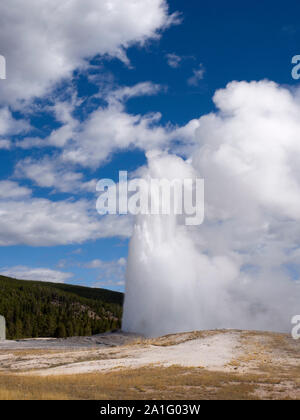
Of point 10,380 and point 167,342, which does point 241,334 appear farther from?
point 10,380

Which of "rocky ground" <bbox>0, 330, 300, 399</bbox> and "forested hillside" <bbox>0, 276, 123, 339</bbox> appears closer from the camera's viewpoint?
"rocky ground" <bbox>0, 330, 300, 399</bbox>

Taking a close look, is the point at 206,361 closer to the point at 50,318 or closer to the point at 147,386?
the point at 147,386

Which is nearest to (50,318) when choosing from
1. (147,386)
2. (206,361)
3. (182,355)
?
(182,355)

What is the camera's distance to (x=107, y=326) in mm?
107438

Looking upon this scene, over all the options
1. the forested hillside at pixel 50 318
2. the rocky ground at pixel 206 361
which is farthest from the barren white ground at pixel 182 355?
the forested hillside at pixel 50 318

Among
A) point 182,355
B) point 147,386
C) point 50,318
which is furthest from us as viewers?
point 50,318

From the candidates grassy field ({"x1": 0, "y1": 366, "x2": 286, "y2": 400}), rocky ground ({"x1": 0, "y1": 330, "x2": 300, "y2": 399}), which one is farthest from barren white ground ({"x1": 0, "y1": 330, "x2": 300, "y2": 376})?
grassy field ({"x1": 0, "y1": 366, "x2": 286, "y2": 400})

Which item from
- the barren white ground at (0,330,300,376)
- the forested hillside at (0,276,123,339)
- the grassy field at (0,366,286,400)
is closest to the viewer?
the grassy field at (0,366,286,400)

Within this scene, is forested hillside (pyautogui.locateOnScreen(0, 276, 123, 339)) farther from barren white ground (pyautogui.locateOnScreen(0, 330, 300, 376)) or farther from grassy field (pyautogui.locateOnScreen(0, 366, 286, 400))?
grassy field (pyautogui.locateOnScreen(0, 366, 286, 400))

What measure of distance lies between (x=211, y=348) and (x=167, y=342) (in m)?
8.55

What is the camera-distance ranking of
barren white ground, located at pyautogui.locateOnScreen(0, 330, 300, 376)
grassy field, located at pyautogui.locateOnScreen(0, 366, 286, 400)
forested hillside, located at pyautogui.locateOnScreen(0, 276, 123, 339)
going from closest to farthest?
grassy field, located at pyautogui.locateOnScreen(0, 366, 286, 400) → barren white ground, located at pyautogui.locateOnScreen(0, 330, 300, 376) → forested hillside, located at pyautogui.locateOnScreen(0, 276, 123, 339)

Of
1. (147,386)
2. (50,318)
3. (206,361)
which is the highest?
(147,386)
